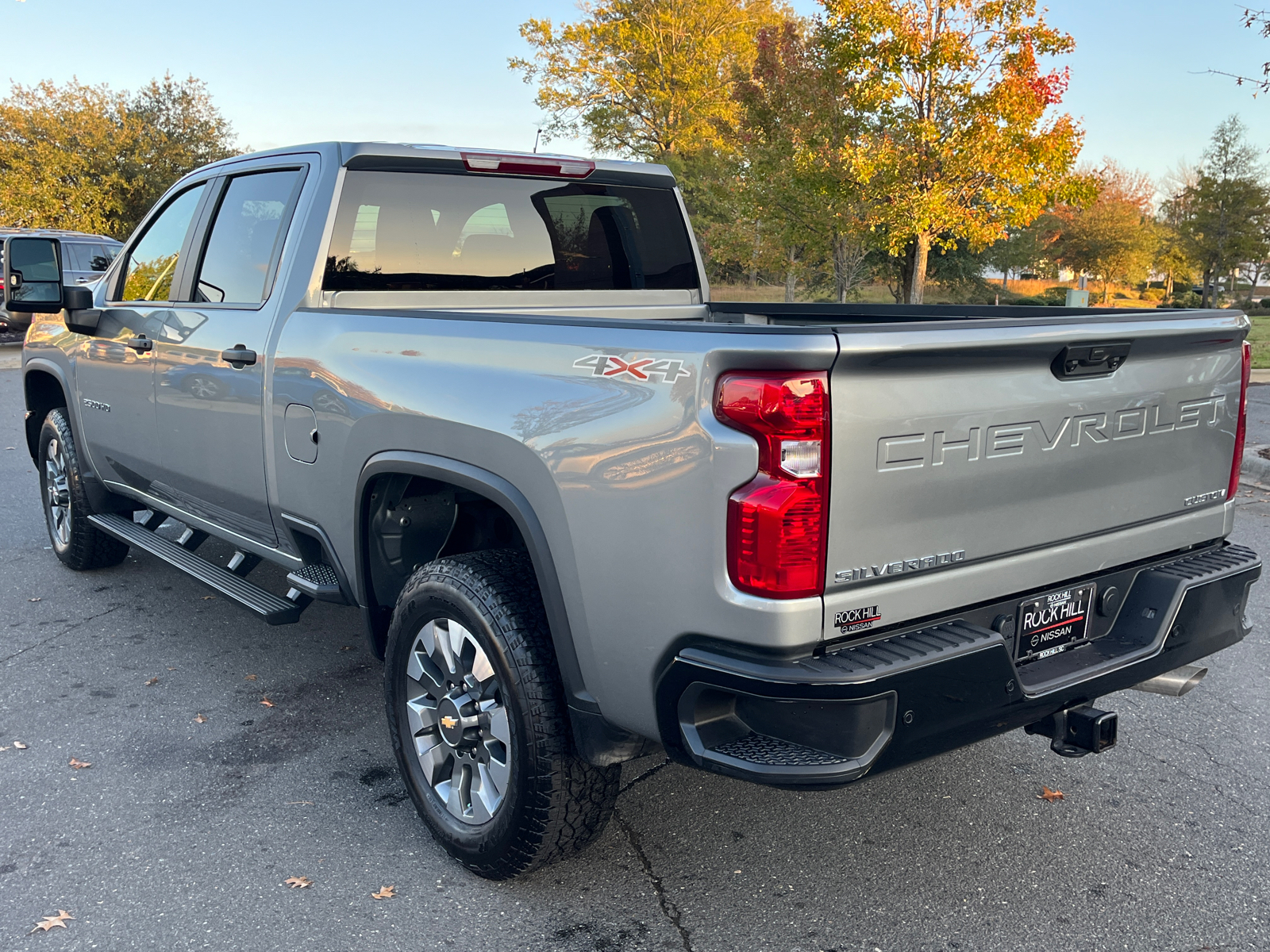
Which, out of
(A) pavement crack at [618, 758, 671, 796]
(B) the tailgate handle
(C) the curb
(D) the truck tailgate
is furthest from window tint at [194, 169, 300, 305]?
(C) the curb

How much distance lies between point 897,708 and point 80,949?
7.00 ft

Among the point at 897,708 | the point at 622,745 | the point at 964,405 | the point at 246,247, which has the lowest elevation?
the point at 622,745

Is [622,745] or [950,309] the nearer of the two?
[622,745]

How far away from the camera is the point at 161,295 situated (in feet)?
15.3

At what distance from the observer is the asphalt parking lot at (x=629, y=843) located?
8.99 feet

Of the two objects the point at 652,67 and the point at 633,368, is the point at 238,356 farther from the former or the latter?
the point at 652,67

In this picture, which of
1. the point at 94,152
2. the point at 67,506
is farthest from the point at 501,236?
the point at 94,152

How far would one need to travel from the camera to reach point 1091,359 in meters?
2.59

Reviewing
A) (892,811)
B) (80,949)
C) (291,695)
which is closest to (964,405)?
(892,811)

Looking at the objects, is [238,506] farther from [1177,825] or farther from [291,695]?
[1177,825]

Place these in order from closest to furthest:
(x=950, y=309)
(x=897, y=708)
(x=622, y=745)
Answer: (x=897, y=708) → (x=622, y=745) → (x=950, y=309)

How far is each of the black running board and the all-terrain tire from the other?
244 mm

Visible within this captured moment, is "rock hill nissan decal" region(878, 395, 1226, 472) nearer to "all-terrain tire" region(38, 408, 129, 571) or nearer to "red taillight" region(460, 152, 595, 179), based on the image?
"red taillight" region(460, 152, 595, 179)

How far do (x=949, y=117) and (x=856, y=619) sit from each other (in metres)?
16.9
